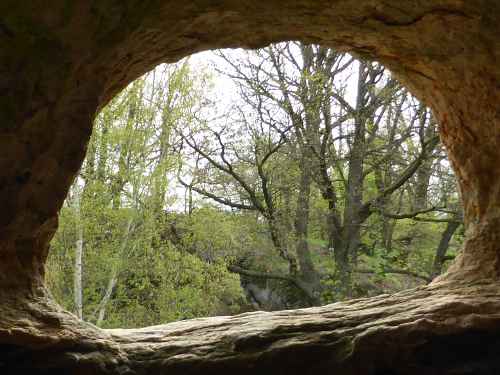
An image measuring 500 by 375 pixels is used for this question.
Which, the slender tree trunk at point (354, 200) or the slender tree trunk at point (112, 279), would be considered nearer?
the slender tree trunk at point (112, 279)

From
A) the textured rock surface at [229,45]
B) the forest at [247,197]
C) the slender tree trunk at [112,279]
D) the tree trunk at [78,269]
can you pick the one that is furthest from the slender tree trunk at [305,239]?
the textured rock surface at [229,45]

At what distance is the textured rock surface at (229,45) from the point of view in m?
2.35

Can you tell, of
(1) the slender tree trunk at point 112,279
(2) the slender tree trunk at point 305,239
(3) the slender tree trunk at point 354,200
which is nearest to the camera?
(1) the slender tree trunk at point 112,279

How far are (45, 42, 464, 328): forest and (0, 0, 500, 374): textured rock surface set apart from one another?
407 cm

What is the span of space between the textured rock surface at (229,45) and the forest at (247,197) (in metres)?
4.07

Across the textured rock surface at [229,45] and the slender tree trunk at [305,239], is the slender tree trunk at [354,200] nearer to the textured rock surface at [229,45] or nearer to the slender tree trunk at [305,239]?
the slender tree trunk at [305,239]

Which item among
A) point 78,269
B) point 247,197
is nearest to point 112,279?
point 78,269

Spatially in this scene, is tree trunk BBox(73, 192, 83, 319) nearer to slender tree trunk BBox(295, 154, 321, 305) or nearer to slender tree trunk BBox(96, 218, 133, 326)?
slender tree trunk BBox(96, 218, 133, 326)

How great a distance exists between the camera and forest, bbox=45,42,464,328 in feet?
23.4

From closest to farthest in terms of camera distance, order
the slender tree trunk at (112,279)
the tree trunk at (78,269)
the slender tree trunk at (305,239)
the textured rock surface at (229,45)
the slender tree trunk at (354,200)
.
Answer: the textured rock surface at (229,45), the tree trunk at (78,269), the slender tree trunk at (112,279), the slender tree trunk at (354,200), the slender tree trunk at (305,239)

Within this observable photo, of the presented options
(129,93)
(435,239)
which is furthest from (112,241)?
(435,239)

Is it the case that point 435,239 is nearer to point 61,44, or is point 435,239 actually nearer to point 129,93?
point 129,93

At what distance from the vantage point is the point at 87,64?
97.1 inches

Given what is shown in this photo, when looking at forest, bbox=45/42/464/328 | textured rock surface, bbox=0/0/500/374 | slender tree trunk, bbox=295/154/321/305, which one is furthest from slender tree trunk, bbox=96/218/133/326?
textured rock surface, bbox=0/0/500/374
